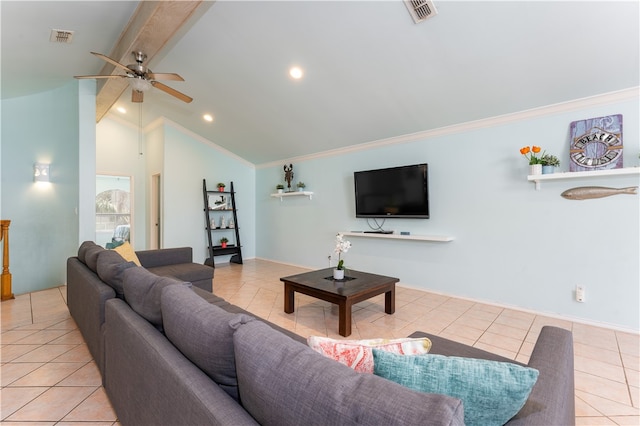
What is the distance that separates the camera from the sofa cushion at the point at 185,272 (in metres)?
3.48

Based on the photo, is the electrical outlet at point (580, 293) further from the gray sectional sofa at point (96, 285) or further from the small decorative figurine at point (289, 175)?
the small decorative figurine at point (289, 175)

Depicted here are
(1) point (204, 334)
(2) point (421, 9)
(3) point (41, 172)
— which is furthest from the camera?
(3) point (41, 172)

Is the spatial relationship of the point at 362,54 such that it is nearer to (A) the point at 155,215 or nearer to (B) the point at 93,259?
(B) the point at 93,259

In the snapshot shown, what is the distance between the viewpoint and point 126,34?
320 centimetres

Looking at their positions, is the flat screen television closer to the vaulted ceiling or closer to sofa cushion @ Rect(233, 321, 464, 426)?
the vaulted ceiling

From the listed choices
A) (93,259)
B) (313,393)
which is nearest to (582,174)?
(313,393)

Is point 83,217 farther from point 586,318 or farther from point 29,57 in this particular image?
point 586,318

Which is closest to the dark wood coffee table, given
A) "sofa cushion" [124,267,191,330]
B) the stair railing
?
"sofa cushion" [124,267,191,330]

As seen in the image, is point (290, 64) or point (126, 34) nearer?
point (126, 34)

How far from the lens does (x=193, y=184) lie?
6348 millimetres

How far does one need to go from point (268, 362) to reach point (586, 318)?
3.72 meters

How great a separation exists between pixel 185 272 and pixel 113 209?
4.28m

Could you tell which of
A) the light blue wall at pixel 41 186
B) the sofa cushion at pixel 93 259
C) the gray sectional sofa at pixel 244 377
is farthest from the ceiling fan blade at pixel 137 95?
the gray sectional sofa at pixel 244 377

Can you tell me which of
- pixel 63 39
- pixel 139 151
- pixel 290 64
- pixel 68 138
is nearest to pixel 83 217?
pixel 68 138
